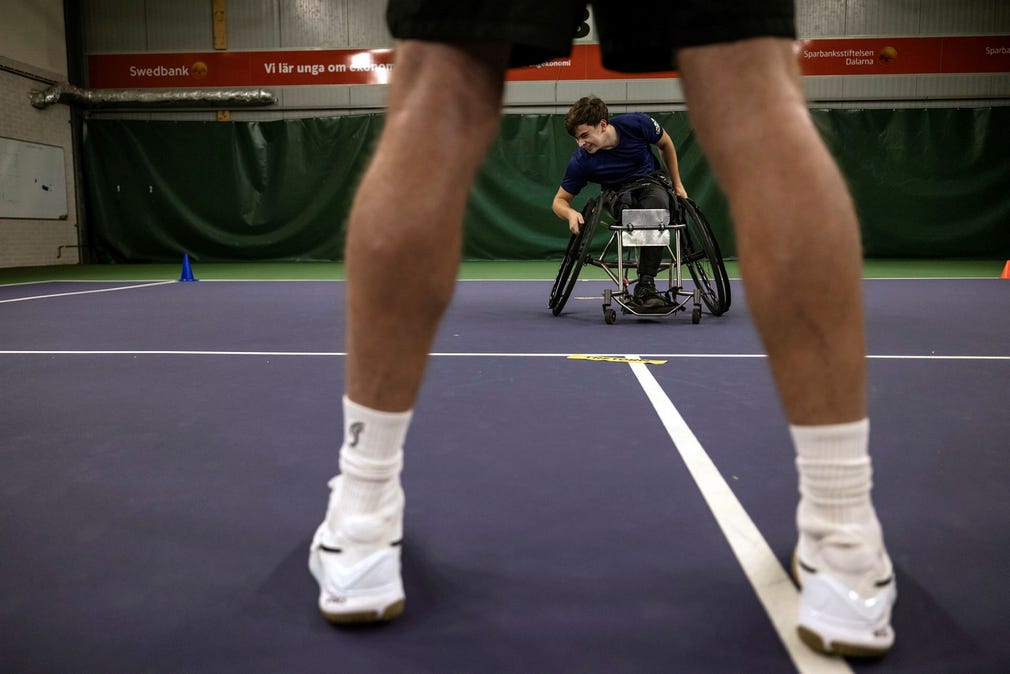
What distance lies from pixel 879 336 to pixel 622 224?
143 centimetres

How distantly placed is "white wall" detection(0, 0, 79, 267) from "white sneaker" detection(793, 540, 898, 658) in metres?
12.1

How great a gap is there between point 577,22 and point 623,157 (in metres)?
3.82

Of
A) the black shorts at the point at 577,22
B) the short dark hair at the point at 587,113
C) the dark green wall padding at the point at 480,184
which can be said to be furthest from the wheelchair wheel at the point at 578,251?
the dark green wall padding at the point at 480,184

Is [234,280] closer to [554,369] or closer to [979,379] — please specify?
[554,369]

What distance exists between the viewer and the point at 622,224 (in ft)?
14.6

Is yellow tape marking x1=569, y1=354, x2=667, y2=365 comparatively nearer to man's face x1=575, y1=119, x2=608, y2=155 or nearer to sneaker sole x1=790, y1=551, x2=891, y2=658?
Answer: man's face x1=575, y1=119, x2=608, y2=155

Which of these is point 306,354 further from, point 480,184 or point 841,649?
point 480,184

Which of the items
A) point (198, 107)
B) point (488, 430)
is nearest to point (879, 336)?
point (488, 430)

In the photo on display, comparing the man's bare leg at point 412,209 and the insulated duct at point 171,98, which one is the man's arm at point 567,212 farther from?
the insulated duct at point 171,98

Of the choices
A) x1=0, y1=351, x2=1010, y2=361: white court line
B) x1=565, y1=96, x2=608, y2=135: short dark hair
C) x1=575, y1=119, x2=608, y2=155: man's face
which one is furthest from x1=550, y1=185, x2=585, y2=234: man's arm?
x1=0, y1=351, x2=1010, y2=361: white court line

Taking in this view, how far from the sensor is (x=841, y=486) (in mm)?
889

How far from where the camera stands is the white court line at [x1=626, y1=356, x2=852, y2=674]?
0.89 meters

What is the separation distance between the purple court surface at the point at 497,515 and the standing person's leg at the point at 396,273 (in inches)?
3.3

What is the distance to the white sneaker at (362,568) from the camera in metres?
0.97
